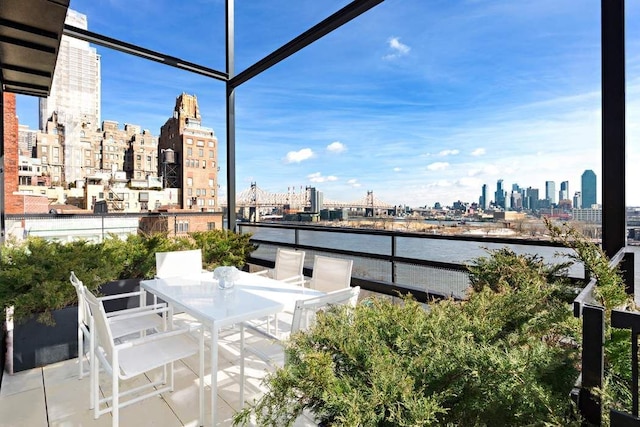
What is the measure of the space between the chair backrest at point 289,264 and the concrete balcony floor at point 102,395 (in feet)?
3.22

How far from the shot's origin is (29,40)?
7.71ft

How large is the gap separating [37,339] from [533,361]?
357cm

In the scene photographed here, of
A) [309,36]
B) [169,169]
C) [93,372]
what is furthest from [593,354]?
[169,169]

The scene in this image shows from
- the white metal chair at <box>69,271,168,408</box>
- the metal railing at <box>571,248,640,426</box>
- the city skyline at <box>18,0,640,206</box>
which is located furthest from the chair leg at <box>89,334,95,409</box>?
the city skyline at <box>18,0,640,206</box>

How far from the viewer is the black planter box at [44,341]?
2797mm

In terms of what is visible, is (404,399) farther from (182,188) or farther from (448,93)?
(182,188)

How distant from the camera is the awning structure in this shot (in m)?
2.02

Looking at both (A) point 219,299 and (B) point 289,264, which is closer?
(A) point 219,299

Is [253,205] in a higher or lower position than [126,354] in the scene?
higher

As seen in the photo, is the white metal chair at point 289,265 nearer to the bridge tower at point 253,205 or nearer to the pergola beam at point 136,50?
the bridge tower at point 253,205

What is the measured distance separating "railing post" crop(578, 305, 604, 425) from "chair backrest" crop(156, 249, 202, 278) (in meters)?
3.18

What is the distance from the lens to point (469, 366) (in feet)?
3.32

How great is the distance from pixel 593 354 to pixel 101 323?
7.29ft

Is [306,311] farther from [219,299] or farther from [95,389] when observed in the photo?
[95,389]
